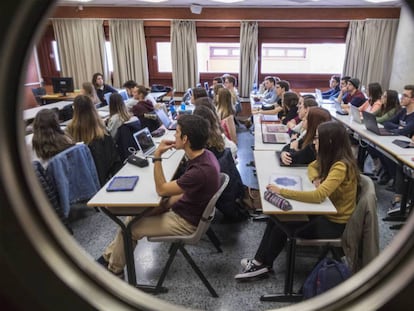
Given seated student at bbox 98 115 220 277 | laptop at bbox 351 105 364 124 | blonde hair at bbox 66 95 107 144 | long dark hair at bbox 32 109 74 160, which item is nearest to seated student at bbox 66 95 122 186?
blonde hair at bbox 66 95 107 144

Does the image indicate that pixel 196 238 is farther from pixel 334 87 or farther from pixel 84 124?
pixel 334 87

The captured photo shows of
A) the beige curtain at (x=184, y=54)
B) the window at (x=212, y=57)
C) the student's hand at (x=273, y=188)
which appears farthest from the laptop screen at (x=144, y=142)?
the window at (x=212, y=57)

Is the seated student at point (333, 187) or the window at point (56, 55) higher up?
the window at point (56, 55)

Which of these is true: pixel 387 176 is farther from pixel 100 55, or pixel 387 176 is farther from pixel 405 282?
pixel 100 55

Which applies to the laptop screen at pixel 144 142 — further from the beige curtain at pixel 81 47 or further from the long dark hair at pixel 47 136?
the beige curtain at pixel 81 47

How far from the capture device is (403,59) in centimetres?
654

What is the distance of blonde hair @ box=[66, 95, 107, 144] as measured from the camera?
10.3ft

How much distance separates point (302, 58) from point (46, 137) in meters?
6.73

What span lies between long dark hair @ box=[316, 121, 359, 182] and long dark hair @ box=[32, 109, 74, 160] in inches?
82.1

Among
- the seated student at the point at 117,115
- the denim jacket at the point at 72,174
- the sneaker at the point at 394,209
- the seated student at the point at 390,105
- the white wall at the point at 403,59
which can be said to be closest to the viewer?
the denim jacket at the point at 72,174

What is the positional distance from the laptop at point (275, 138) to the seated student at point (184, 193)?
1355 millimetres

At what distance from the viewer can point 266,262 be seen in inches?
88.7

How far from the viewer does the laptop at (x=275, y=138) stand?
10.7 ft

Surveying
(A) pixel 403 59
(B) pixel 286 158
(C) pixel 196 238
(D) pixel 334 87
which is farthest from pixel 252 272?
(A) pixel 403 59
